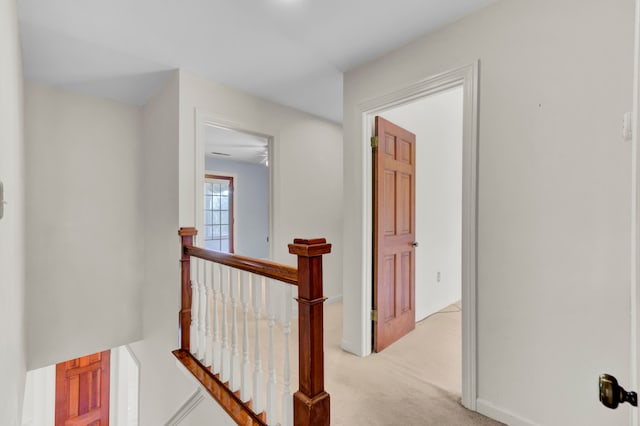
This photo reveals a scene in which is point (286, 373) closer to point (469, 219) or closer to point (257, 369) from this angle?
point (257, 369)

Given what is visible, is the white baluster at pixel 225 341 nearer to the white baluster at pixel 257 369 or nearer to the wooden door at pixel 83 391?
the white baluster at pixel 257 369

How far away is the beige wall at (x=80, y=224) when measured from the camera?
2654 millimetres

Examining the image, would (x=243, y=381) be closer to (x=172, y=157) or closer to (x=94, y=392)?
(x=172, y=157)

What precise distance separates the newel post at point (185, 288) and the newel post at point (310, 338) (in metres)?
1.35

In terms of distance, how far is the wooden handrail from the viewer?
134 centimetres

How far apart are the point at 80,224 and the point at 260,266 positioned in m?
2.48

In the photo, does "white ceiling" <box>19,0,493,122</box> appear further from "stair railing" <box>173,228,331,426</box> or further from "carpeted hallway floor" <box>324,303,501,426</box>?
"carpeted hallway floor" <box>324,303,501,426</box>

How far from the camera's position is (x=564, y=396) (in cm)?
144

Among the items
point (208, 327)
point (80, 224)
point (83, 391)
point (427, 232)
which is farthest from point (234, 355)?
point (83, 391)

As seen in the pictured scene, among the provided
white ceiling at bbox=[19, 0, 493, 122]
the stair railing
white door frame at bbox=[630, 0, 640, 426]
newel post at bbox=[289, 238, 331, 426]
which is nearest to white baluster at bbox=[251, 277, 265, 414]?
the stair railing

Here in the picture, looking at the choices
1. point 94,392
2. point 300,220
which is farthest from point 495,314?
point 94,392

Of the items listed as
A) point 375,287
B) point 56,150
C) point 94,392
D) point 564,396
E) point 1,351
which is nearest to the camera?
point 1,351

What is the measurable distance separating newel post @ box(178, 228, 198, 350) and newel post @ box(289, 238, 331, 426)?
4.42 ft

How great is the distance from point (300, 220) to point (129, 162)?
6.35 ft
